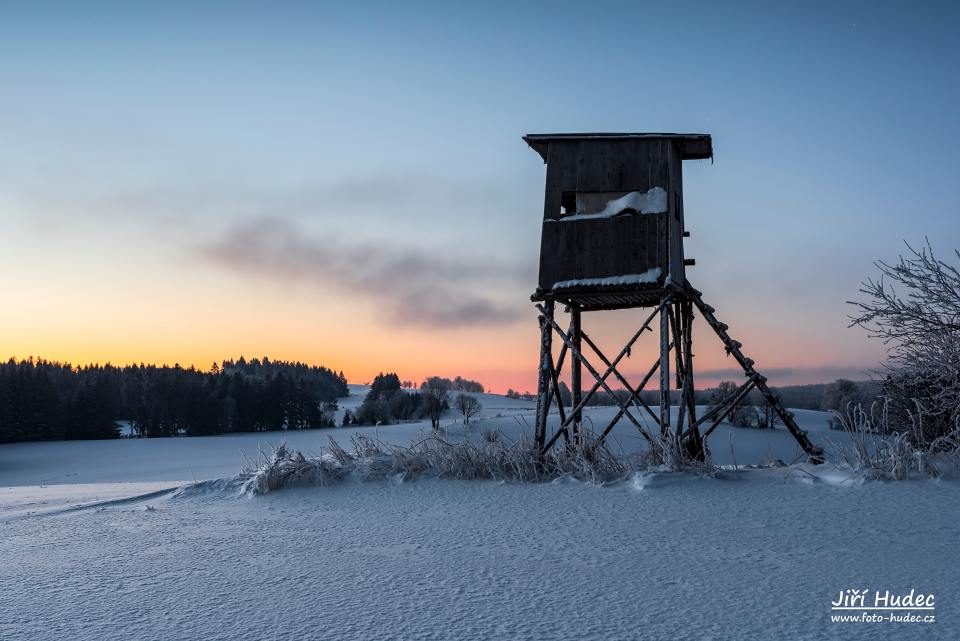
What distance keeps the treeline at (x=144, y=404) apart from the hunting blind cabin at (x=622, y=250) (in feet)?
181

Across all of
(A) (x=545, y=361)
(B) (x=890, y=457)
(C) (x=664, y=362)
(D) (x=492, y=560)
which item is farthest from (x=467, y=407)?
(B) (x=890, y=457)

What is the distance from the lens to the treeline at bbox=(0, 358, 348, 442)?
51.9 meters

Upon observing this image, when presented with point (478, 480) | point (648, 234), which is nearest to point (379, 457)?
point (478, 480)

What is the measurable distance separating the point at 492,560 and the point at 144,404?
64203 mm

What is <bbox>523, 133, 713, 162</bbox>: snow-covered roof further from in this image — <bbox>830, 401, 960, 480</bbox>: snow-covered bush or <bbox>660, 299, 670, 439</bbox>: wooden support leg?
<bbox>830, 401, 960, 480</bbox>: snow-covered bush

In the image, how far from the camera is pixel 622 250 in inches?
385

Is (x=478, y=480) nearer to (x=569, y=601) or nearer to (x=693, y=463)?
(x=693, y=463)

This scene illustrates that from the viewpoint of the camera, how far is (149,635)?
3057 millimetres

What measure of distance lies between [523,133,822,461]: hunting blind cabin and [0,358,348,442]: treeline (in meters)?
55.2

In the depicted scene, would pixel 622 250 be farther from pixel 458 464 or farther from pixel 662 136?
pixel 458 464

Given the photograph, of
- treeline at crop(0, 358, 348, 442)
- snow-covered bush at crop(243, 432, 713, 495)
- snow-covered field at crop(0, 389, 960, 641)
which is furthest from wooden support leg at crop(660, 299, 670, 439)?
treeline at crop(0, 358, 348, 442)

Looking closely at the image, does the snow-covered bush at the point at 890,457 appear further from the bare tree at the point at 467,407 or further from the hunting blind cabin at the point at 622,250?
the bare tree at the point at 467,407

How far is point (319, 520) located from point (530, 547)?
89.1 inches

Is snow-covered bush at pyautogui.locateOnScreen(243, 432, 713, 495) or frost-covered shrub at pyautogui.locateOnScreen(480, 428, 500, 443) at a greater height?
frost-covered shrub at pyautogui.locateOnScreen(480, 428, 500, 443)
